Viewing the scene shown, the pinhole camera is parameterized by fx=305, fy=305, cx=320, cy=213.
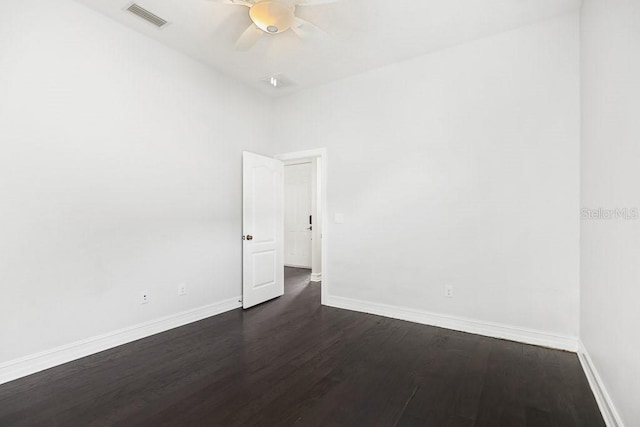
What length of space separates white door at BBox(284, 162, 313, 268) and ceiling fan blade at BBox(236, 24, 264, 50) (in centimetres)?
445

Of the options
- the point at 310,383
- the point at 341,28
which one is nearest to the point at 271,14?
the point at 341,28

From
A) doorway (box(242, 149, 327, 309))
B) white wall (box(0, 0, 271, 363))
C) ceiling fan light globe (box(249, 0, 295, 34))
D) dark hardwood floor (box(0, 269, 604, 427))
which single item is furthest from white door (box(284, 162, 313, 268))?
ceiling fan light globe (box(249, 0, 295, 34))

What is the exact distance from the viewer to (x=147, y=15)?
2807mm

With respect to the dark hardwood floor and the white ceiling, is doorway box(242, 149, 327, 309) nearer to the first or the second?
the dark hardwood floor

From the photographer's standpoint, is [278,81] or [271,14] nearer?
[271,14]

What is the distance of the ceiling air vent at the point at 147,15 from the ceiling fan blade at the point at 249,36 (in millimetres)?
806

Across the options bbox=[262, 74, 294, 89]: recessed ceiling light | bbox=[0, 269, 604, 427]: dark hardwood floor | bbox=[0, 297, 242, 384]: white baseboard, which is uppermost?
bbox=[262, 74, 294, 89]: recessed ceiling light

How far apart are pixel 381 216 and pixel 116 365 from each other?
301 cm

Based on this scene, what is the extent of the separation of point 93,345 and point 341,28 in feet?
12.2

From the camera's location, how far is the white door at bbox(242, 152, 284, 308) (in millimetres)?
4109

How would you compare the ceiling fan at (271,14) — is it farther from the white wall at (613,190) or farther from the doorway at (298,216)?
the doorway at (298,216)

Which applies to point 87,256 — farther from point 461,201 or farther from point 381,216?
point 461,201

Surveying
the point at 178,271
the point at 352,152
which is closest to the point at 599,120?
the point at 352,152

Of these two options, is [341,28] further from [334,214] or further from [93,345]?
[93,345]
